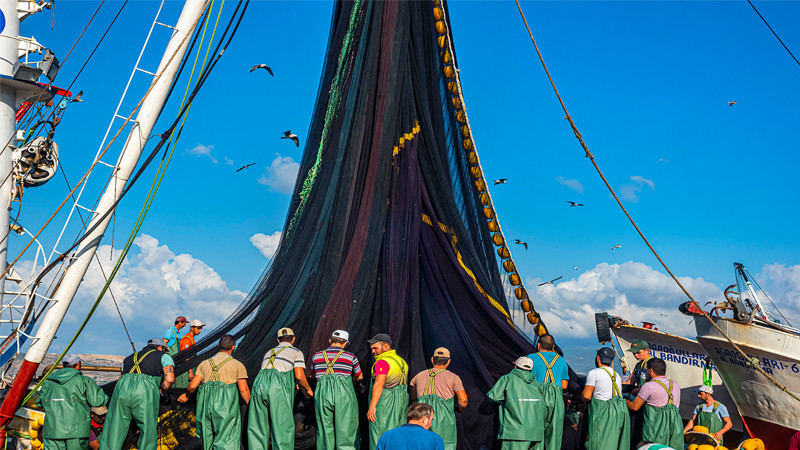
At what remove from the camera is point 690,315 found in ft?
36.4

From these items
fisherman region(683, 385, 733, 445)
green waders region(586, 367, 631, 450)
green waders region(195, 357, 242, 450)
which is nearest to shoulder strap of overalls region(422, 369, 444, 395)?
green waders region(586, 367, 631, 450)

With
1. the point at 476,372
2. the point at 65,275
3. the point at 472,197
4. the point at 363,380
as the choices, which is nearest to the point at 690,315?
the point at 472,197

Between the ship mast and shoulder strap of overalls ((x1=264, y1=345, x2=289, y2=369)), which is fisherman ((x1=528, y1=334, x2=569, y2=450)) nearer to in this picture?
shoulder strap of overalls ((x1=264, y1=345, x2=289, y2=369))

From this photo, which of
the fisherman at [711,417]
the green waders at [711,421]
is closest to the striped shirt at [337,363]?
the fisherman at [711,417]

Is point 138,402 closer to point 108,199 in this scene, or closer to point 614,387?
point 108,199

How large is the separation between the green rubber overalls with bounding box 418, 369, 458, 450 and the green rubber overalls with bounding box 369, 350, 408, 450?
1.03ft

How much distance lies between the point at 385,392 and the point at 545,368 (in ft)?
5.69

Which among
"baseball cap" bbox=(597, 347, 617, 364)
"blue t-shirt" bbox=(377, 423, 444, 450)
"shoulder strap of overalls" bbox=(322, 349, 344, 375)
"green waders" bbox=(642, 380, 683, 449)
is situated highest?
"baseball cap" bbox=(597, 347, 617, 364)

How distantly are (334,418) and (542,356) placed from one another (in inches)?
90.7

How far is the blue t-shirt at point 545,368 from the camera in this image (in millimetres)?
7176

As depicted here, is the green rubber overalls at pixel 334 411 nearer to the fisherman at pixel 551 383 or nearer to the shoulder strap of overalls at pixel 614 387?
the fisherman at pixel 551 383

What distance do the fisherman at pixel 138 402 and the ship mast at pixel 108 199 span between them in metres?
1.11

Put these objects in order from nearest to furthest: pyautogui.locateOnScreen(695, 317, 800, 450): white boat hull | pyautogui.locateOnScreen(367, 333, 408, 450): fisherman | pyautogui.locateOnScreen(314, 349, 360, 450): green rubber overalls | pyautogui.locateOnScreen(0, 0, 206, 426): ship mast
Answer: pyautogui.locateOnScreen(367, 333, 408, 450): fisherman
pyautogui.locateOnScreen(314, 349, 360, 450): green rubber overalls
pyautogui.locateOnScreen(0, 0, 206, 426): ship mast
pyautogui.locateOnScreen(695, 317, 800, 450): white boat hull

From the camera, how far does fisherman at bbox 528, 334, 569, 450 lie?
7004mm
